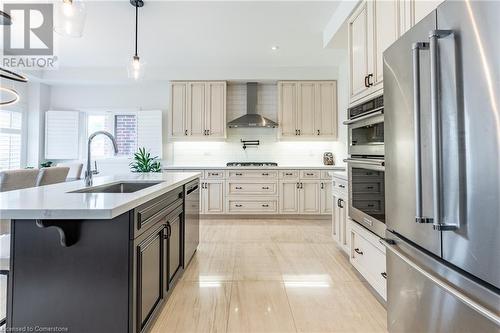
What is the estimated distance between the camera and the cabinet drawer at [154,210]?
53.6 inches

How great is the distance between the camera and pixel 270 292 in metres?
2.09

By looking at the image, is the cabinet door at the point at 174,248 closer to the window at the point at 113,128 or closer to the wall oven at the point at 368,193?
the wall oven at the point at 368,193

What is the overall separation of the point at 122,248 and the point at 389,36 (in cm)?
216

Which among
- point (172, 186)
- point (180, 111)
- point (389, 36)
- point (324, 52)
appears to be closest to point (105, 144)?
point (180, 111)

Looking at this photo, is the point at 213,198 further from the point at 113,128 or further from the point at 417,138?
the point at 417,138

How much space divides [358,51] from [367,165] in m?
1.12

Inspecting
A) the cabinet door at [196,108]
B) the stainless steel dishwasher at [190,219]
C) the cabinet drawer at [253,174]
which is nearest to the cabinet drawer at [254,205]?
the cabinet drawer at [253,174]

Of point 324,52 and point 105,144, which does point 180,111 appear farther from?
point 324,52

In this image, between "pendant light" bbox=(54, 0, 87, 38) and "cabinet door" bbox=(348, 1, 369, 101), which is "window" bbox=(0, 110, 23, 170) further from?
"cabinet door" bbox=(348, 1, 369, 101)

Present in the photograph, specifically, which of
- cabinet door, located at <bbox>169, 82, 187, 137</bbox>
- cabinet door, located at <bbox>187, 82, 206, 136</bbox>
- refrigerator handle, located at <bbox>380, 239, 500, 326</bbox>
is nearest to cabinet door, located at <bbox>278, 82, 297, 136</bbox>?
cabinet door, located at <bbox>187, 82, 206, 136</bbox>

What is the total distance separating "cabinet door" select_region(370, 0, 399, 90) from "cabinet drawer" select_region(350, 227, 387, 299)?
1247 millimetres

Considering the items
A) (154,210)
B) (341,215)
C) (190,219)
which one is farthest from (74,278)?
(341,215)

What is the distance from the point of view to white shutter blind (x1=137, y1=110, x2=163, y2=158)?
5223mm

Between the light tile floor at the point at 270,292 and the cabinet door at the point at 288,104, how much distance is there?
242 cm
